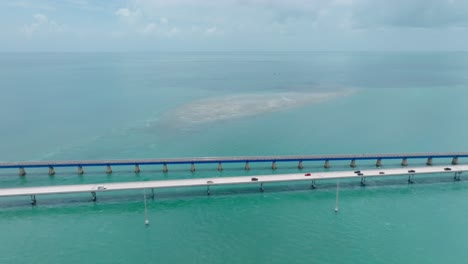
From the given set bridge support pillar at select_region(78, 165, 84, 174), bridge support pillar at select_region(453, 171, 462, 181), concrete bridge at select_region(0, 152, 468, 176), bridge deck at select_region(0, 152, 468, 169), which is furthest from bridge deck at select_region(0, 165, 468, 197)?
bridge support pillar at select_region(78, 165, 84, 174)

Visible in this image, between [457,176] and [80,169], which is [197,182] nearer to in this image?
[80,169]

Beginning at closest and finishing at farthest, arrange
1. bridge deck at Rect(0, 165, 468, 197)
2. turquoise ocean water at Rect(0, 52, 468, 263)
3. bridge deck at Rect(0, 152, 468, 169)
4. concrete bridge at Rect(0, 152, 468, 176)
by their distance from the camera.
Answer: turquoise ocean water at Rect(0, 52, 468, 263), bridge deck at Rect(0, 165, 468, 197), bridge deck at Rect(0, 152, 468, 169), concrete bridge at Rect(0, 152, 468, 176)

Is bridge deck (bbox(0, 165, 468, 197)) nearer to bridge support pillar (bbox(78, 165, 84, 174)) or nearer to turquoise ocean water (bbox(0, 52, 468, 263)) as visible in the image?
turquoise ocean water (bbox(0, 52, 468, 263))

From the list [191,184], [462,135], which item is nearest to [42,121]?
[191,184]

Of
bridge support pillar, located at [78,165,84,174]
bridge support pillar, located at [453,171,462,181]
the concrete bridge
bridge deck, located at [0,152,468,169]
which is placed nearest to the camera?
bridge deck, located at [0,152,468,169]

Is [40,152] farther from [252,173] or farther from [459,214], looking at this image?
[459,214]

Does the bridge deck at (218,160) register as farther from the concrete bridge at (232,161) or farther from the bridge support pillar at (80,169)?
the bridge support pillar at (80,169)

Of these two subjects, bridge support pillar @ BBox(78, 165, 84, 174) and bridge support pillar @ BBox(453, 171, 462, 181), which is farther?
bridge support pillar @ BBox(78, 165, 84, 174)

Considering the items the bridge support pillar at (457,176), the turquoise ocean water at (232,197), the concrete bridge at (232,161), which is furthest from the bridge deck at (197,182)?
the concrete bridge at (232,161)

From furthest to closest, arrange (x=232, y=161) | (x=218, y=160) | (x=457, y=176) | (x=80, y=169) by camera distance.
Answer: (x=218, y=160), (x=232, y=161), (x=80, y=169), (x=457, y=176)

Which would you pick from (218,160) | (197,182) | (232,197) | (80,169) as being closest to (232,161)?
(218,160)

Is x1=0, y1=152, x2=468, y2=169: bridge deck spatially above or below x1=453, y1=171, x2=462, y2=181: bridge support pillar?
above
